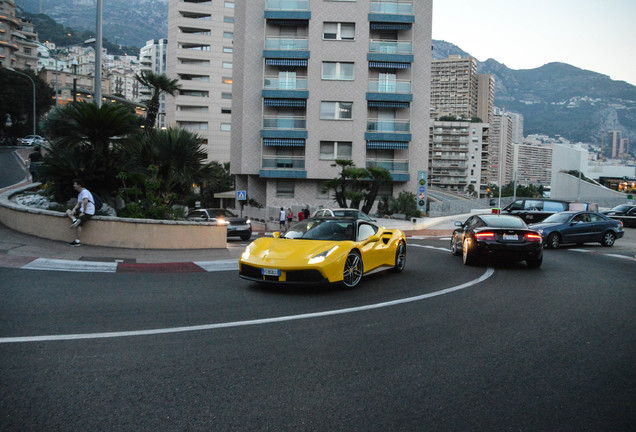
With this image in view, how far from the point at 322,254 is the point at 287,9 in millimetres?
41316

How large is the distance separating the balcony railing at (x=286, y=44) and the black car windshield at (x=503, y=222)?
35.3 meters

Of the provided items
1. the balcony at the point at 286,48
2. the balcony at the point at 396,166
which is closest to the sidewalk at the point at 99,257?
the balcony at the point at 396,166

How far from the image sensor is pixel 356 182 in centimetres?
3712

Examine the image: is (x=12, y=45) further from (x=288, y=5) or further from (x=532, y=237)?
(x=532, y=237)

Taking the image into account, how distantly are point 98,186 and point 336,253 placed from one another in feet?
29.3

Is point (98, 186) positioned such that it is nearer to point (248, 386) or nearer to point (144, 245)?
point (144, 245)

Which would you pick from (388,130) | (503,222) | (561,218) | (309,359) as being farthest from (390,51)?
(309,359)

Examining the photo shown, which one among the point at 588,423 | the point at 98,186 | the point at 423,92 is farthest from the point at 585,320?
the point at 423,92

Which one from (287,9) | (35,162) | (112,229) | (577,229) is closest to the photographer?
(112,229)

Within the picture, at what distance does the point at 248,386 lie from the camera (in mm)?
4176

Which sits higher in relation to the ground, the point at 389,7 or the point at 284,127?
the point at 389,7

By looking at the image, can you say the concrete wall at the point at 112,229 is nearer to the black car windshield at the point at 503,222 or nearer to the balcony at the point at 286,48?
the black car windshield at the point at 503,222

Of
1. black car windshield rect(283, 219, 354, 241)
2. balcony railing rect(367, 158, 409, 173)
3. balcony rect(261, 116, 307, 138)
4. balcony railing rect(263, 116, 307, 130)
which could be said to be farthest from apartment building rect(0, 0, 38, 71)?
black car windshield rect(283, 219, 354, 241)

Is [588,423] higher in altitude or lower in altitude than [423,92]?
lower
